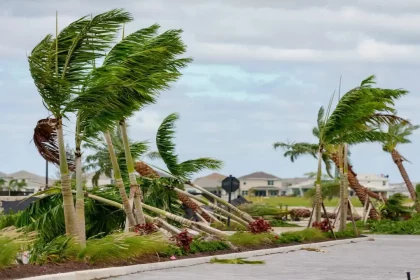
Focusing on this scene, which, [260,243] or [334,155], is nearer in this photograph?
[260,243]

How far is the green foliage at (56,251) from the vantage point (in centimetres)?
1731

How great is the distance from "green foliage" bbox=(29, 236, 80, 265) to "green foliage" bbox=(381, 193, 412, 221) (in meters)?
30.0

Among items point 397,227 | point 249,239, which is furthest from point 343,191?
point 249,239

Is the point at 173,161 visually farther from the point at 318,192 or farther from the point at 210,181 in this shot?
the point at 210,181

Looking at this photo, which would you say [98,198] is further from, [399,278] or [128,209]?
[399,278]

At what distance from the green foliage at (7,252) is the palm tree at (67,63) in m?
2.57

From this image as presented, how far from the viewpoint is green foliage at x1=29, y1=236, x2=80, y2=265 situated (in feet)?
56.8

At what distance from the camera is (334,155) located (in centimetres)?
3925

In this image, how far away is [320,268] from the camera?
67.0ft

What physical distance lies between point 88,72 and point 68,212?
9.10ft

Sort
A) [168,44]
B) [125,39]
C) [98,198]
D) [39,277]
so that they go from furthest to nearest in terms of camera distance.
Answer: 1. [98,198]
2. [168,44]
3. [125,39]
4. [39,277]

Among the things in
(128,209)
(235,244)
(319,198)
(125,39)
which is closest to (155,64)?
(125,39)

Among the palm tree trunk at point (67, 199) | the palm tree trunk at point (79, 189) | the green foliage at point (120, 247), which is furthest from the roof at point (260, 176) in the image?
the palm tree trunk at point (67, 199)

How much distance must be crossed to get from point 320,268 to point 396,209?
2659cm
